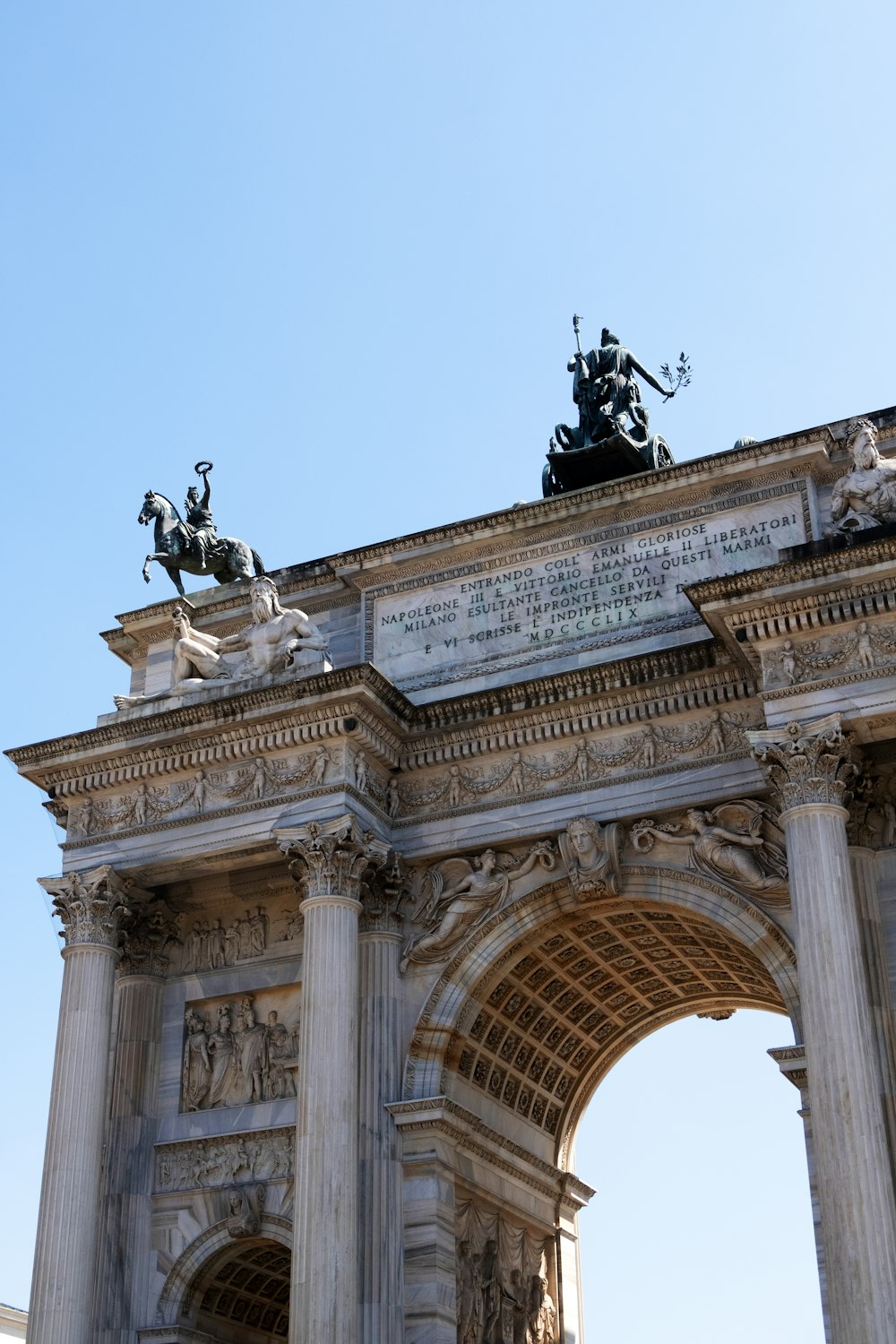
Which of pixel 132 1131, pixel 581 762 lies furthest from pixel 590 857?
pixel 132 1131

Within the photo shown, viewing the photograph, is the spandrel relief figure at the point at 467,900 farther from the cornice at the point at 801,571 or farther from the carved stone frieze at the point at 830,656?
the cornice at the point at 801,571

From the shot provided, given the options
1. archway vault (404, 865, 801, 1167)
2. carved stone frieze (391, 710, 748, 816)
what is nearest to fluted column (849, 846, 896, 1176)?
archway vault (404, 865, 801, 1167)

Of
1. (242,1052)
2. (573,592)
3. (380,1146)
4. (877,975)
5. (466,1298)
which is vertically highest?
(573,592)

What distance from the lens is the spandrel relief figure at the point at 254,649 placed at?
2839 cm

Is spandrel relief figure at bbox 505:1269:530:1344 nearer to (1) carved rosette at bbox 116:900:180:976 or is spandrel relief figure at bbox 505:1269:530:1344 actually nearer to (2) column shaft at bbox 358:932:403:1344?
(2) column shaft at bbox 358:932:403:1344

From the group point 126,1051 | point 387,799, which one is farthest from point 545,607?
point 126,1051

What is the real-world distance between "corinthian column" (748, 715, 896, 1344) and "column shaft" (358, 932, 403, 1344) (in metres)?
6.42

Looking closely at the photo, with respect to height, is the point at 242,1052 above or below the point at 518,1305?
above

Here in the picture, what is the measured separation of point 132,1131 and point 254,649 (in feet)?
24.6

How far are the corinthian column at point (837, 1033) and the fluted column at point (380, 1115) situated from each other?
→ 6.38 m

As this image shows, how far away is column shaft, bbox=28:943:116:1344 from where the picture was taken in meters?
25.3

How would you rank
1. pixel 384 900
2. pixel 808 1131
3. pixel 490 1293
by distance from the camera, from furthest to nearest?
pixel 384 900
pixel 490 1293
pixel 808 1131

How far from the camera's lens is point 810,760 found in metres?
23.8

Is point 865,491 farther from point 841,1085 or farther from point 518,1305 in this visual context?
point 518,1305
